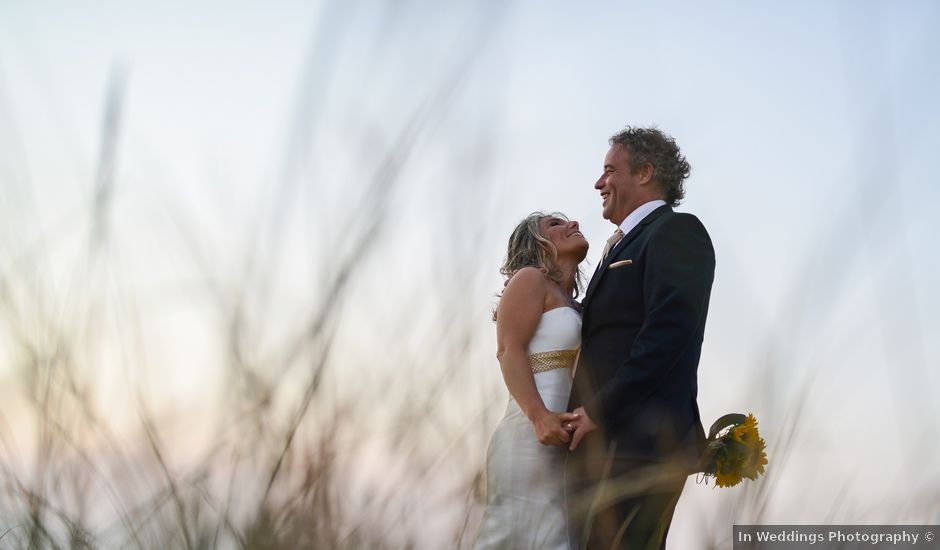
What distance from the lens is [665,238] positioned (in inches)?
123

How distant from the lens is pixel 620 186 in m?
3.53

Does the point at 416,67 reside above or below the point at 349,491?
above

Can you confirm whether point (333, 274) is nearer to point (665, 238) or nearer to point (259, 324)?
point (259, 324)

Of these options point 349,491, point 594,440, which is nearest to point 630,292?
point 594,440

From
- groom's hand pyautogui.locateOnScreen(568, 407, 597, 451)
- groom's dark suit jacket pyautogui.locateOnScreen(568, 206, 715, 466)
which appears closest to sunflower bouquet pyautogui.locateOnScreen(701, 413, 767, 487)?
groom's dark suit jacket pyautogui.locateOnScreen(568, 206, 715, 466)

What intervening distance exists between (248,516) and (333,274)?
0.89ft

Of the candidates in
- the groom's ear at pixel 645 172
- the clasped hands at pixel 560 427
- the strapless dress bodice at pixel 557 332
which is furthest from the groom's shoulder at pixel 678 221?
the clasped hands at pixel 560 427

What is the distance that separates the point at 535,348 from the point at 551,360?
0.08 m

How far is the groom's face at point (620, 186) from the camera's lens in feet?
11.5

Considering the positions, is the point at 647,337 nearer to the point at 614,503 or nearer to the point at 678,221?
the point at 678,221

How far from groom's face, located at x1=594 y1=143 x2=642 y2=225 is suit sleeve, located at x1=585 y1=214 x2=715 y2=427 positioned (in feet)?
1.33

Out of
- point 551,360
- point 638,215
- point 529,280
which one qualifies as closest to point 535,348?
Result: point 551,360

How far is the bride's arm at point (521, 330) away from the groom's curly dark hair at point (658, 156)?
1.85ft

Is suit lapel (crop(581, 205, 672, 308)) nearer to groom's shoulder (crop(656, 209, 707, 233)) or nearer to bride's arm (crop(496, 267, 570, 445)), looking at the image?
groom's shoulder (crop(656, 209, 707, 233))
